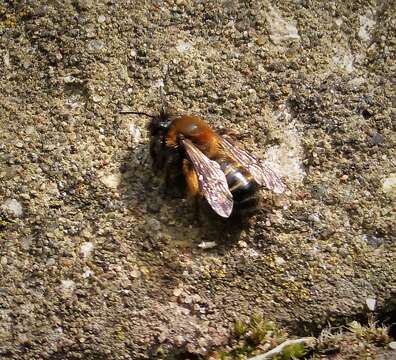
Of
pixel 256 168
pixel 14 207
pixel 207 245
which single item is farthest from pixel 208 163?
pixel 14 207

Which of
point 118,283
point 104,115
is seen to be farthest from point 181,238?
point 104,115

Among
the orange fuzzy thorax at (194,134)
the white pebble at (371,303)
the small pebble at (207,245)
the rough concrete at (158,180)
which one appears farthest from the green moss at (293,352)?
the orange fuzzy thorax at (194,134)

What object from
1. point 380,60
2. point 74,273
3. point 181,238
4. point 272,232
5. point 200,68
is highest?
point 380,60

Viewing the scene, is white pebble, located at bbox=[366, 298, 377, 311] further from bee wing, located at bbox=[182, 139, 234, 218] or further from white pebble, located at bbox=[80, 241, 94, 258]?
white pebble, located at bbox=[80, 241, 94, 258]

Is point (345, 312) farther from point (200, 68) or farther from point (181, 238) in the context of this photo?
point (200, 68)

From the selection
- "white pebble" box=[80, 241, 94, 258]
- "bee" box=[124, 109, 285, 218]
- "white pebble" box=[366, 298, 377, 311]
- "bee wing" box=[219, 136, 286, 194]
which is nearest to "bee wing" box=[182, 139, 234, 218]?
"bee" box=[124, 109, 285, 218]

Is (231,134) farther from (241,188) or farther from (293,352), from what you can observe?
(293,352)

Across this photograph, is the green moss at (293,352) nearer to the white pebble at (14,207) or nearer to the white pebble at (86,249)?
the white pebble at (86,249)
